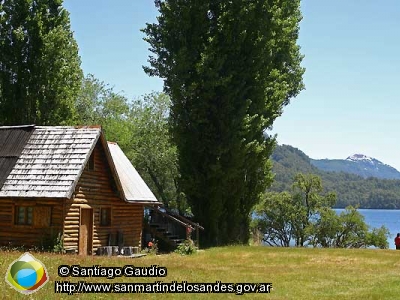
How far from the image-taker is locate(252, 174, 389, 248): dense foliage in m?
81.6

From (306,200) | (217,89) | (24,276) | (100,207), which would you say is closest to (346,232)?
(306,200)

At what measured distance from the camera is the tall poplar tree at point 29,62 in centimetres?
4478

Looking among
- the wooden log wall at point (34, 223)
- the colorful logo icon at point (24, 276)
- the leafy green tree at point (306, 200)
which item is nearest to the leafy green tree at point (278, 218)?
the leafy green tree at point (306, 200)

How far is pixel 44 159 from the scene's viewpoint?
3091cm

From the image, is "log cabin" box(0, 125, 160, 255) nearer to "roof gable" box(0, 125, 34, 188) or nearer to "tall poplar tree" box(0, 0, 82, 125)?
"roof gable" box(0, 125, 34, 188)

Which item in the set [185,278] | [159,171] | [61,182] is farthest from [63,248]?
[159,171]

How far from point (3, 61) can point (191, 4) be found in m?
15.6

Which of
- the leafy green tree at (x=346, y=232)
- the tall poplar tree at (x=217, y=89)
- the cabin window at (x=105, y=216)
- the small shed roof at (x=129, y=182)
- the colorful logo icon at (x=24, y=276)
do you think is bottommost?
the leafy green tree at (x=346, y=232)

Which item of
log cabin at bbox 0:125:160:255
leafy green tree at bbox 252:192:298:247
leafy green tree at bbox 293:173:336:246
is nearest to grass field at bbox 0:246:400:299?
log cabin at bbox 0:125:160:255

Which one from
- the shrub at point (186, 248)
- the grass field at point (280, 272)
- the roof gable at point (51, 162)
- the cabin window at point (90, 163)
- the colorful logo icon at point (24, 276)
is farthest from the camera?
the shrub at point (186, 248)

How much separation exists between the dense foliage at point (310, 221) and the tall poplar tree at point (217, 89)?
1547 inches

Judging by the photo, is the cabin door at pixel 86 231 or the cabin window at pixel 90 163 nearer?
the cabin door at pixel 86 231

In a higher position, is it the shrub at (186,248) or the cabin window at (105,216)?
the cabin window at (105,216)

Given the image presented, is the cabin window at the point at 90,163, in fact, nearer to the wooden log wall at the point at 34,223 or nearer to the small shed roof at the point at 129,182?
the wooden log wall at the point at 34,223
